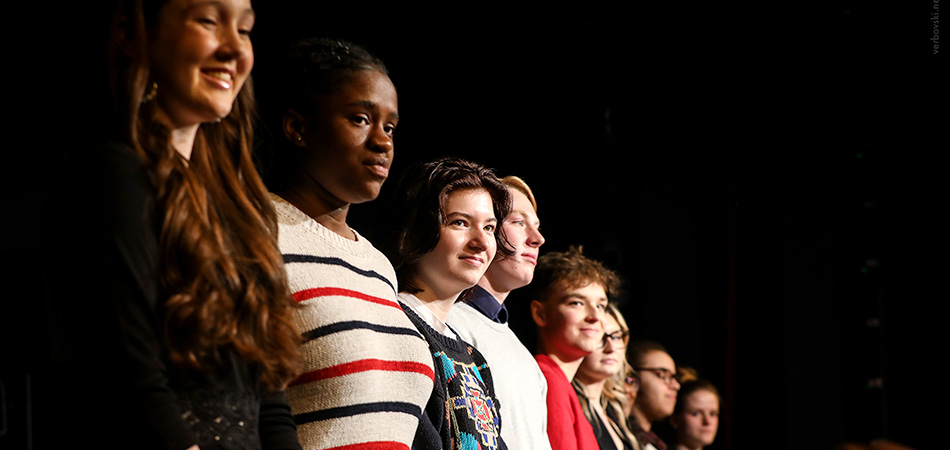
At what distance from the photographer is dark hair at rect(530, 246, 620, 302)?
3.33 m

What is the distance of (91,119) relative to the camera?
4.07 ft

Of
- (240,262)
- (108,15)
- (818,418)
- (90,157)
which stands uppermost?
(108,15)

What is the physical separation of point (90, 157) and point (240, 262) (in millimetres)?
247

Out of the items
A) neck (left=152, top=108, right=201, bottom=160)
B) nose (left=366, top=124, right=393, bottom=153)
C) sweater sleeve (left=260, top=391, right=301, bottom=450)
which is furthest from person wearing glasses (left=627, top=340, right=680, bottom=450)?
neck (left=152, top=108, right=201, bottom=160)

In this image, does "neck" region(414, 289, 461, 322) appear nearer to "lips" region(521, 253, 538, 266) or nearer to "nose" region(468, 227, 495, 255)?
"nose" region(468, 227, 495, 255)

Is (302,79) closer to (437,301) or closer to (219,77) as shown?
(219,77)

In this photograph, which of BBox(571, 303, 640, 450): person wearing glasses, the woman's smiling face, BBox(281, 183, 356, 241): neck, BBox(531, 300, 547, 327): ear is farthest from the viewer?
BBox(571, 303, 640, 450): person wearing glasses

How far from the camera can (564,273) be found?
3.34 m

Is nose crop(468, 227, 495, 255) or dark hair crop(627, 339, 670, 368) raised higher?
nose crop(468, 227, 495, 255)

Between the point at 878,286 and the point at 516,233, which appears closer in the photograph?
the point at 516,233

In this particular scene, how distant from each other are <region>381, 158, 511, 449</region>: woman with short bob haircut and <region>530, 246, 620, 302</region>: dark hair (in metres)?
0.83

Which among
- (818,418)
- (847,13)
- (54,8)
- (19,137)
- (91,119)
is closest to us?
(91,119)

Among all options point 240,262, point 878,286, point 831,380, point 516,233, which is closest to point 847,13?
point 878,286

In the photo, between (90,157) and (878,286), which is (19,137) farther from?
(878,286)
